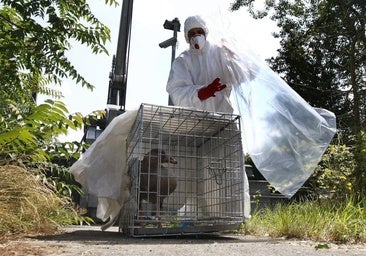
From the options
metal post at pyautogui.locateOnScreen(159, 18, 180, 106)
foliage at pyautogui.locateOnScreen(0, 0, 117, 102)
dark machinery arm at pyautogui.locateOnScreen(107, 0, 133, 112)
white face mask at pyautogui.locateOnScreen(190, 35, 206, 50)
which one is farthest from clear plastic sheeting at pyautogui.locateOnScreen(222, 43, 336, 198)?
metal post at pyautogui.locateOnScreen(159, 18, 180, 106)

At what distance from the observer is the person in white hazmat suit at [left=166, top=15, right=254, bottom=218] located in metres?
2.82

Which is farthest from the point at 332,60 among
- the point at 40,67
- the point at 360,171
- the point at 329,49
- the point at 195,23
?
the point at 40,67

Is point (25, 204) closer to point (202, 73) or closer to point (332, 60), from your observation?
point (202, 73)

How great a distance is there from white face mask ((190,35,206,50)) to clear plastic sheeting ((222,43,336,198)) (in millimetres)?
304

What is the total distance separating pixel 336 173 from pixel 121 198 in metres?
2.18

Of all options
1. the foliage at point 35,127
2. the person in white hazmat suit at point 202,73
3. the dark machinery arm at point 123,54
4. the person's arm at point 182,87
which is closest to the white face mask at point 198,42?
the person in white hazmat suit at point 202,73

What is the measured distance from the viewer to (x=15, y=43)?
2.77m

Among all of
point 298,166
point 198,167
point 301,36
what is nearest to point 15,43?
point 198,167

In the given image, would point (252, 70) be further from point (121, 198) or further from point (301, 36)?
point (301, 36)

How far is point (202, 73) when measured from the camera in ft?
9.72

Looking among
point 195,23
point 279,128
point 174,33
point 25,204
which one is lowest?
point 25,204

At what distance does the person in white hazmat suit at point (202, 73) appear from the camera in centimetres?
282

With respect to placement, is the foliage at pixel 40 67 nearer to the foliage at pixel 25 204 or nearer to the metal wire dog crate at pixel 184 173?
the foliage at pixel 25 204

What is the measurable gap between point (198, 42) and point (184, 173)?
3.20ft
